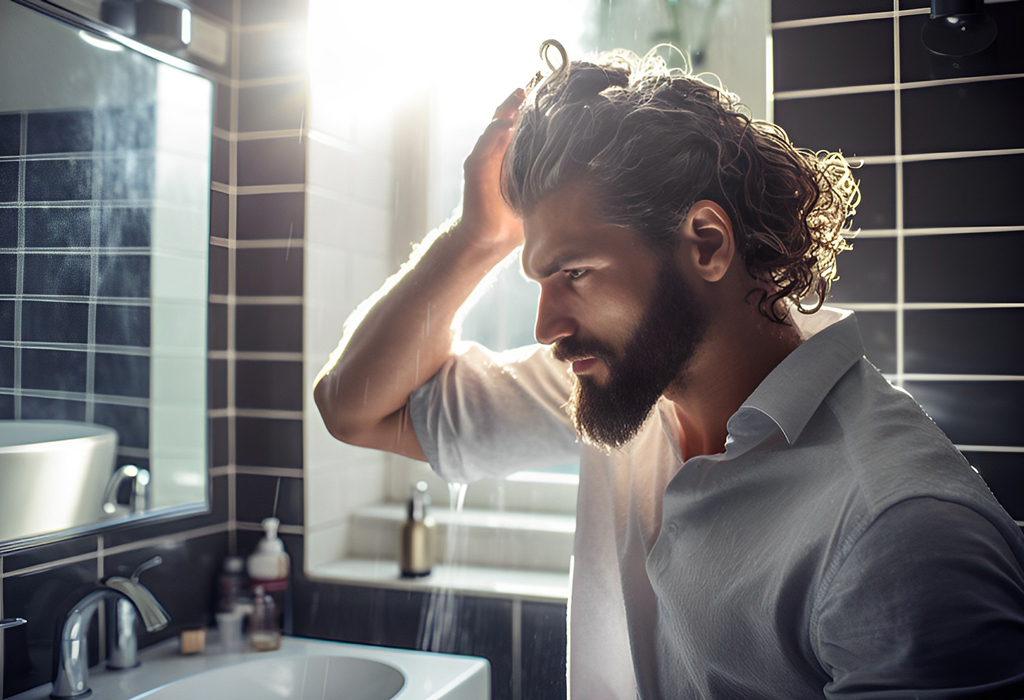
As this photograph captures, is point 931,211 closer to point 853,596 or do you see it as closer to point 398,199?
point 853,596

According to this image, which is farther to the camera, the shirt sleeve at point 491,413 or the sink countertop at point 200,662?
the sink countertop at point 200,662

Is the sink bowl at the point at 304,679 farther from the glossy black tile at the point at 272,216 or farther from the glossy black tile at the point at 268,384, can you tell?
the glossy black tile at the point at 272,216

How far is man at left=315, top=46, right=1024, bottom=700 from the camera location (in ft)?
2.09

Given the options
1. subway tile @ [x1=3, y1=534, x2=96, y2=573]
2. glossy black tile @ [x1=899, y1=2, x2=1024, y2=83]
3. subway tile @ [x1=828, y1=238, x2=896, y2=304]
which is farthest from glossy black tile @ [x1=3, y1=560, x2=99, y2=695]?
glossy black tile @ [x1=899, y1=2, x2=1024, y2=83]

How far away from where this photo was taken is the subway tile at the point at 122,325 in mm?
1288

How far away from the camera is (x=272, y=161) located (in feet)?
5.08

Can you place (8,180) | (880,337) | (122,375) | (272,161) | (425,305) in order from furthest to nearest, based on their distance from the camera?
(272,161) < (122,375) < (880,337) < (8,180) < (425,305)

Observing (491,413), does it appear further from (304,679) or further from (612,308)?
(304,679)

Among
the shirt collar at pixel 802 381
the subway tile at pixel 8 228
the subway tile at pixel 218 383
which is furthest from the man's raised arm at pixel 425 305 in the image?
the subway tile at pixel 218 383

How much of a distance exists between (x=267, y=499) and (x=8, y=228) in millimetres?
646

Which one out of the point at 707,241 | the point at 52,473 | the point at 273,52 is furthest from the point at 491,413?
the point at 273,52

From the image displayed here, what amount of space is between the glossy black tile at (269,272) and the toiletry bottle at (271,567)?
1.33 feet

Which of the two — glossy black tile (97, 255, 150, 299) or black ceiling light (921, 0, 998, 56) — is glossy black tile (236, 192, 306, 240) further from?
black ceiling light (921, 0, 998, 56)

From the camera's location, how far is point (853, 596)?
2.11ft
